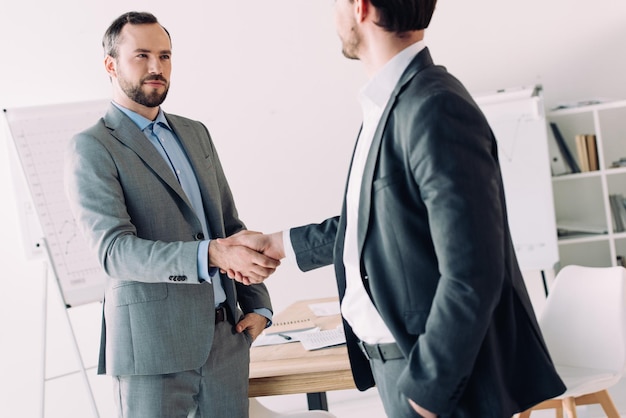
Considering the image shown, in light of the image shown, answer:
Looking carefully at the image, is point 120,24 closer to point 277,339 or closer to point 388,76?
point 388,76

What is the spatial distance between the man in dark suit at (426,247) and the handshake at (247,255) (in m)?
0.49

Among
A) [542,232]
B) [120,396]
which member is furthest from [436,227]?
[542,232]

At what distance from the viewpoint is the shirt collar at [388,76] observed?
150 cm

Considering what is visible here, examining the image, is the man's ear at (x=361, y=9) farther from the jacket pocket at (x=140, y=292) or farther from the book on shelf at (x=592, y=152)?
the book on shelf at (x=592, y=152)

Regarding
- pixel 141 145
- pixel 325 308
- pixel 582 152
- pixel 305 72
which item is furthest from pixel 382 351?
pixel 305 72

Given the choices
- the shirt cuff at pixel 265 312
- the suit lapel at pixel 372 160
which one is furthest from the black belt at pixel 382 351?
the shirt cuff at pixel 265 312

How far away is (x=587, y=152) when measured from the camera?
4.49 meters

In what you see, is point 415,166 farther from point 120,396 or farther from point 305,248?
point 120,396

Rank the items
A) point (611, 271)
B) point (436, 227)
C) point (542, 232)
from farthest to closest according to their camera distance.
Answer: point (542, 232)
point (611, 271)
point (436, 227)

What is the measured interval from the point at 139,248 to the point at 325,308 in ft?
4.83

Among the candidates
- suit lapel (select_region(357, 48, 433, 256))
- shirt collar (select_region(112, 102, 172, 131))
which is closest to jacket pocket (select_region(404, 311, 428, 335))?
suit lapel (select_region(357, 48, 433, 256))

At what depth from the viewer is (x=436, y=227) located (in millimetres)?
1274

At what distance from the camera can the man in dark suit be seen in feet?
4.13

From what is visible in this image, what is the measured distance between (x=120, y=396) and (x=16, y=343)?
2704mm
